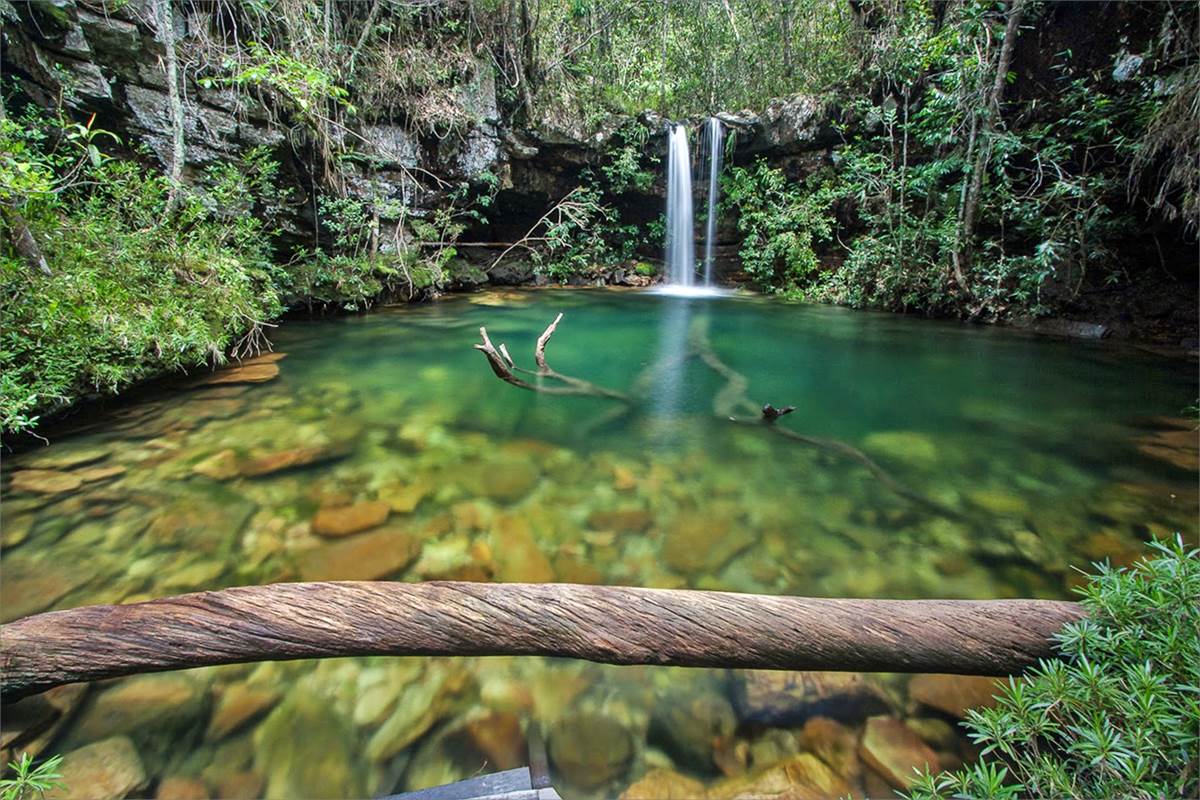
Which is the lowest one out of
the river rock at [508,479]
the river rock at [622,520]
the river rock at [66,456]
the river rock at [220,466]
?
the river rock at [622,520]

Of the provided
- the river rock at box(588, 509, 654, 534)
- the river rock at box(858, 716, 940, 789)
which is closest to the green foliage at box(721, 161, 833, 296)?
the river rock at box(588, 509, 654, 534)

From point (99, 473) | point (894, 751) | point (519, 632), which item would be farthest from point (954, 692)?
point (99, 473)

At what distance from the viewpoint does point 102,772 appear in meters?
1.46

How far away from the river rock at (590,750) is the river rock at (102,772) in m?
1.21

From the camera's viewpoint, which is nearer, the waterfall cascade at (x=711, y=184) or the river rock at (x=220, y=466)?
the river rock at (x=220, y=466)

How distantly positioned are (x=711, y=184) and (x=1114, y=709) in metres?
13.9

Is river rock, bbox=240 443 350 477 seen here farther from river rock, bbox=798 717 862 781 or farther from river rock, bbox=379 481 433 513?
river rock, bbox=798 717 862 781

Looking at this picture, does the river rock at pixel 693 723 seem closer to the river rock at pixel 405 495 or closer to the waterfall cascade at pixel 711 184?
the river rock at pixel 405 495

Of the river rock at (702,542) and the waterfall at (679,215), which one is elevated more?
the waterfall at (679,215)

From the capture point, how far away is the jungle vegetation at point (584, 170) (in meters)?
4.37

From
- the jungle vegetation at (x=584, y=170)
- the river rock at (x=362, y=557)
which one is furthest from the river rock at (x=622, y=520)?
the jungle vegetation at (x=584, y=170)

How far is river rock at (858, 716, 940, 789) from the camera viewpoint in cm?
147

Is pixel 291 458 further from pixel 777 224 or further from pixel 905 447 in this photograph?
pixel 777 224

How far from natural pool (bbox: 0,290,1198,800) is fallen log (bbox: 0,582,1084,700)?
0.30m
